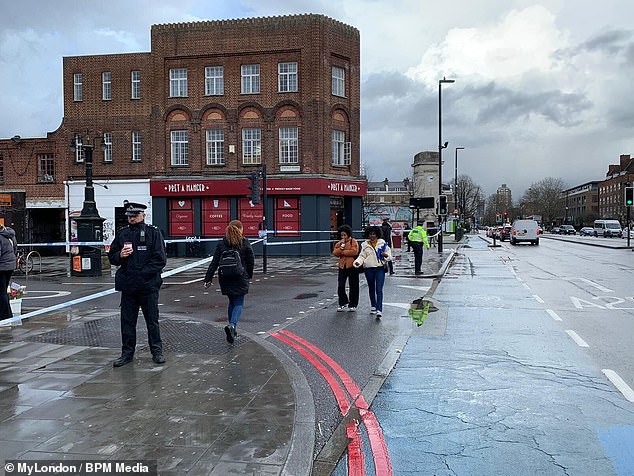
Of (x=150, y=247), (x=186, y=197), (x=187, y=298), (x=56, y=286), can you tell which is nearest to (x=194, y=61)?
(x=186, y=197)

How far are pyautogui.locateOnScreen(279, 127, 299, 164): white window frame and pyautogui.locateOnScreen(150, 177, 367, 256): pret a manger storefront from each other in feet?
4.46

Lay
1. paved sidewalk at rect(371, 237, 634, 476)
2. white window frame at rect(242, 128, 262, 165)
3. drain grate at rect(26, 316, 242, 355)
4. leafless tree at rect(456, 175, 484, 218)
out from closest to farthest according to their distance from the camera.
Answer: paved sidewalk at rect(371, 237, 634, 476) < drain grate at rect(26, 316, 242, 355) < white window frame at rect(242, 128, 262, 165) < leafless tree at rect(456, 175, 484, 218)

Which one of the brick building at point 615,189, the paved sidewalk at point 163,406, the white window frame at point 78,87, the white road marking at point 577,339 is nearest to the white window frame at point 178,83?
the white window frame at point 78,87

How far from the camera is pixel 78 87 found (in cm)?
3378

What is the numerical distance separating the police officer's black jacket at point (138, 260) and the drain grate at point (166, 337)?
122 centimetres

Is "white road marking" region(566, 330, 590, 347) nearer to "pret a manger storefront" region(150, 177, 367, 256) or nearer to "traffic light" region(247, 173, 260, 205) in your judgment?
"traffic light" region(247, 173, 260, 205)

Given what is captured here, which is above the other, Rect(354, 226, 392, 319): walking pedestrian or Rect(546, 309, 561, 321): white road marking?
Rect(354, 226, 392, 319): walking pedestrian

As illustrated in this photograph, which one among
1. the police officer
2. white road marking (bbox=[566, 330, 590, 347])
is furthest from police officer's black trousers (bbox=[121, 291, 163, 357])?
white road marking (bbox=[566, 330, 590, 347])

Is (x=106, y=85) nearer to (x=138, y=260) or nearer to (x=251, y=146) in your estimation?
(x=251, y=146)

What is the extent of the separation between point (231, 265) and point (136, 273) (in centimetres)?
151

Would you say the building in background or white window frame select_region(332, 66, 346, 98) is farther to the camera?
the building in background

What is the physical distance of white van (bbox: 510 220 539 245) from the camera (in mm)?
Answer: 47031

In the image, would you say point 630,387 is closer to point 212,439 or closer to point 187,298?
point 212,439

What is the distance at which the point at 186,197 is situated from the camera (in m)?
32.6
